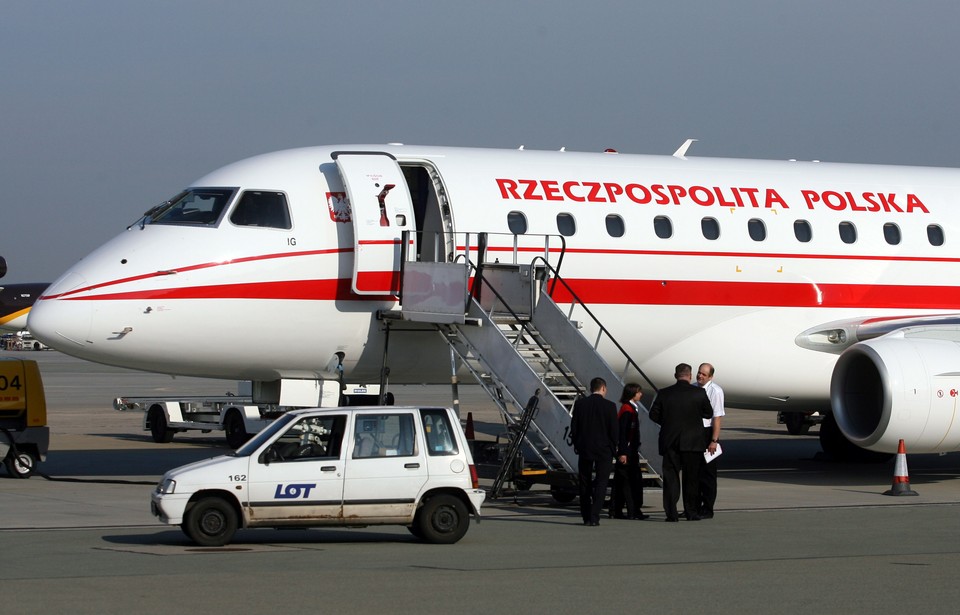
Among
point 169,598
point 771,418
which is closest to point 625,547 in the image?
point 169,598

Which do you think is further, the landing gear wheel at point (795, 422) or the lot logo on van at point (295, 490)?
the landing gear wheel at point (795, 422)

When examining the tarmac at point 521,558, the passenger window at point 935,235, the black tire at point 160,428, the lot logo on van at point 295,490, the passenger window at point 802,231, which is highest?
the passenger window at point 935,235

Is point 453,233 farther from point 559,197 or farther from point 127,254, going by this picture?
point 127,254

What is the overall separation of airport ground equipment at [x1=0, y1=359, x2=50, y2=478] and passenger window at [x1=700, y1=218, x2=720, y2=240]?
10384 millimetres

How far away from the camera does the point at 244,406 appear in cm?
2734

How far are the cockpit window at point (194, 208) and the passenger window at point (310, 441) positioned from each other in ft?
18.9

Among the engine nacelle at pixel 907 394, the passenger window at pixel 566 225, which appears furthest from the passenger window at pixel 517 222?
the engine nacelle at pixel 907 394

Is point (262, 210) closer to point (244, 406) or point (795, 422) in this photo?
point (244, 406)

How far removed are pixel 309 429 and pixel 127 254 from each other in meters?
5.76

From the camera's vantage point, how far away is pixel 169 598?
10352 mm

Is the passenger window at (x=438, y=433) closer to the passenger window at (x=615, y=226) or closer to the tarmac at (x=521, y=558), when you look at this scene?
the tarmac at (x=521, y=558)

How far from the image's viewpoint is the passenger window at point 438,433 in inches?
557

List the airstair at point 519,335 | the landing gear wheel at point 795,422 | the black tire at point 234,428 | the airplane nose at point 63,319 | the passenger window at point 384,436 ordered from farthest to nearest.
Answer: the landing gear wheel at point 795,422 < the black tire at point 234,428 < the airplane nose at point 63,319 < the airstair at point 519,335 < the passenger window at point 384,436

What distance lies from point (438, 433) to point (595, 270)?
6618mm
